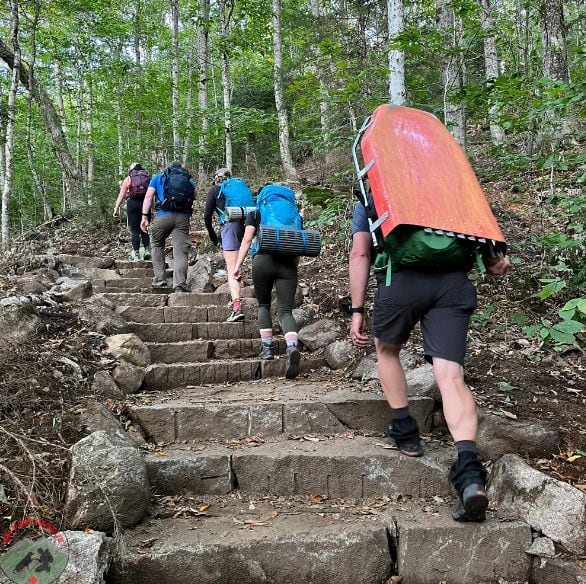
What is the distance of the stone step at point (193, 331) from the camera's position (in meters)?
5.55

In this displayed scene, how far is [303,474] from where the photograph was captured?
3090 mm

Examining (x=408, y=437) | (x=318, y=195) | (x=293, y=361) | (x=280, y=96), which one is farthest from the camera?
(x=280, y=96)

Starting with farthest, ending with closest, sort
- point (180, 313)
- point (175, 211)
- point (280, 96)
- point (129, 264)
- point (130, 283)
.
→ 1. point (280, 96)
2. point (129, 264)
3. point (130, 283)
4. point (175, 211)
5. point (180, 313)

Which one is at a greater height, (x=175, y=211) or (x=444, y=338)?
(x=175, y=211)

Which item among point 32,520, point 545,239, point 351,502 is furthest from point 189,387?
point 545,239

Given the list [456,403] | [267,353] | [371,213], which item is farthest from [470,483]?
[267,353]

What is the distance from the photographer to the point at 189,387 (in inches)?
182

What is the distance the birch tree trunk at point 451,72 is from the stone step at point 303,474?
13.9ft

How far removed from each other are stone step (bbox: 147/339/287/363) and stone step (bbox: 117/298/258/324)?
0.75 meters

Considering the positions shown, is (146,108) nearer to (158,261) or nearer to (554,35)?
(158,261)

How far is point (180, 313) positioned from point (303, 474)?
3.44 meters

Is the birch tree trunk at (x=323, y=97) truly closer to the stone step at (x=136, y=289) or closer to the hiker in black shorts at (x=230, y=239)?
the hiker in black shorts at (x=230, y=239)

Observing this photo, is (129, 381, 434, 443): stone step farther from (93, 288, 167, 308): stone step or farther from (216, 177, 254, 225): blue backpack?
(216, 177, 254, 225): blue backpack

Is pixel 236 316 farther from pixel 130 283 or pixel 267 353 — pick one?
pixel 130 283
